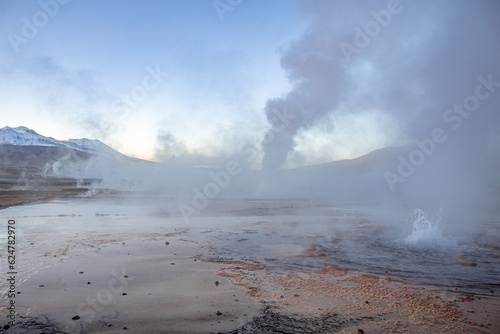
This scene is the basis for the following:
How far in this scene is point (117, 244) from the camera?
11.2m

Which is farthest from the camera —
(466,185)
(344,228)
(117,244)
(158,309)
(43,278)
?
(466,185)

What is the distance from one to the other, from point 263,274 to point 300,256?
8.29ft

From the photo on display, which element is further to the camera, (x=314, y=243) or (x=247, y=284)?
(x=314, y=243)

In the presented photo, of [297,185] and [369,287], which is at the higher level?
[297,185]

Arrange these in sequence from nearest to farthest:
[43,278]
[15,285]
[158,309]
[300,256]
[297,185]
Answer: [158,309] → [15,285] → [43,278] → [300,256] → [297,185]

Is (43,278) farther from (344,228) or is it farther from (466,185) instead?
(466,185)

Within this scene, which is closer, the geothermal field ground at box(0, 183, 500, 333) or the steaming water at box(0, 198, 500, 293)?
the geothermal field ground at box(0, 183, 500, 333)

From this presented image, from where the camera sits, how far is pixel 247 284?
22.6 ft

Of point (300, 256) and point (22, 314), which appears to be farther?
point (300, 256)

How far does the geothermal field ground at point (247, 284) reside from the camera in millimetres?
5004

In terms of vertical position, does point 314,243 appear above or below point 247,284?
above

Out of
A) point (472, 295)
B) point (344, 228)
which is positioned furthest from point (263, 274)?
point (344, 228)

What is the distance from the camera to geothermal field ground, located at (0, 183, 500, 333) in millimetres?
5004

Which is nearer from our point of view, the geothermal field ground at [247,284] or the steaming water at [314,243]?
the geothermal field ground at [247,284]
